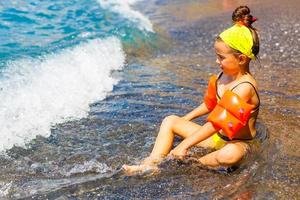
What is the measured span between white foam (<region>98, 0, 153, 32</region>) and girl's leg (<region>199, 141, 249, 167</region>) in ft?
23.7

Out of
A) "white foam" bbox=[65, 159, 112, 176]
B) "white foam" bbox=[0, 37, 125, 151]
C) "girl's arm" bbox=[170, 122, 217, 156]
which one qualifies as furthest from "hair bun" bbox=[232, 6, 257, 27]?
"white foam" bbox=[0, 37, 125, 151]

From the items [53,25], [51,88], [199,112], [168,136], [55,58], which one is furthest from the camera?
[53,25]

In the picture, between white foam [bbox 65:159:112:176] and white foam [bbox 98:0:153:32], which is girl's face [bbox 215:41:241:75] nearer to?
white foam [bbox 65:159:112:176]

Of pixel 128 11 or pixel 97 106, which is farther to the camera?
pixel 128 11

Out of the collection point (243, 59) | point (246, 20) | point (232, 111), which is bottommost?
point (232, 111)

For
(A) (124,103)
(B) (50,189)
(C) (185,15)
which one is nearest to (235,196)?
(B) (50,189)

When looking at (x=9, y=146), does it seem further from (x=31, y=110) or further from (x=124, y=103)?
(x=124, y=103)

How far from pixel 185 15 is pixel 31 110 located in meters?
7.38

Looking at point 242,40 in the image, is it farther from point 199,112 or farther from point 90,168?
point 90,168

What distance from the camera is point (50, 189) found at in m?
3.92

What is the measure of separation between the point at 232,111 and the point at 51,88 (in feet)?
11.4

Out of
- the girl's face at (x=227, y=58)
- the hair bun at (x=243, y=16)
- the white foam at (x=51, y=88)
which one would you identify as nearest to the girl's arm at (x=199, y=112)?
the girl's face at (x=227, y=58)

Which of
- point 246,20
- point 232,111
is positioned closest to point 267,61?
point 246,20

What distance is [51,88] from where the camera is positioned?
6.90 meters
